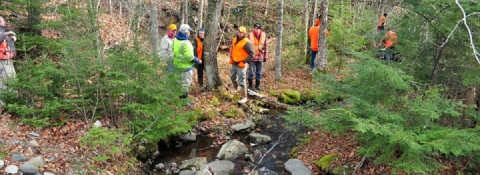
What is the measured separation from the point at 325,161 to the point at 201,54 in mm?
4951

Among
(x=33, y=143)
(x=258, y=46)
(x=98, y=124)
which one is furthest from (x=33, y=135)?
(x=258, y=46)

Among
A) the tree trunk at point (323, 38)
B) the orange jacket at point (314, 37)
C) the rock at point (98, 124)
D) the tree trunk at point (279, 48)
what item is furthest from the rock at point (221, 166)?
the orange jacket at point (314, 37)

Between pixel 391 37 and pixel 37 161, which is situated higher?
pixel 391 37

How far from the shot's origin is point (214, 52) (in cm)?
1032

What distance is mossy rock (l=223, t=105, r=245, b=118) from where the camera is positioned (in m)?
9.76

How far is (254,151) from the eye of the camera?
7.94m

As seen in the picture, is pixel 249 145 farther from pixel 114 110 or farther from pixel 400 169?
pixel 400 169

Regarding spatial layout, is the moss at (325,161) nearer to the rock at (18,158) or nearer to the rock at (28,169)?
the rock at (28,169)

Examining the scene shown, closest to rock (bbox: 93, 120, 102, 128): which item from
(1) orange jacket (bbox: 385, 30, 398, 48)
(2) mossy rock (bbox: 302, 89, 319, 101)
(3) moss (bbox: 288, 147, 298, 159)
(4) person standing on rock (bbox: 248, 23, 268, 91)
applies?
(3) moss (bbox: 288, 147, 298, 159)

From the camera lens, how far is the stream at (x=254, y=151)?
7.16 m

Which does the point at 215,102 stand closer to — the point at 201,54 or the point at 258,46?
the point at 201,54

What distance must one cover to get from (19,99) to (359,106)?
20.3 feet

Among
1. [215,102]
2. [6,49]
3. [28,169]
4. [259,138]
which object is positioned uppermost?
[6,49]

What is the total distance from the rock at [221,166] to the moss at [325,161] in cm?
171
